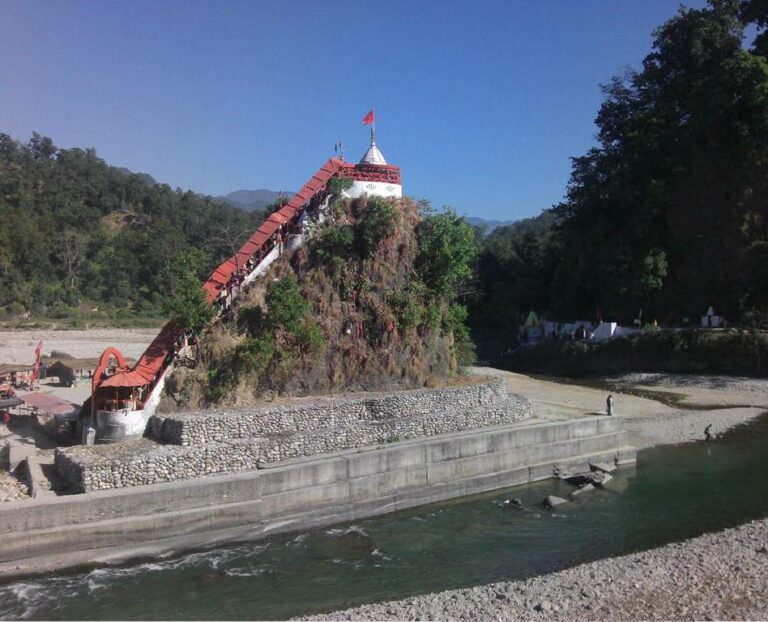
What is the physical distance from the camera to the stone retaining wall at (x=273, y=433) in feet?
50.7

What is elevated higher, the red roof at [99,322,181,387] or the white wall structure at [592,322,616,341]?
the red roof at [99,322,181,387]

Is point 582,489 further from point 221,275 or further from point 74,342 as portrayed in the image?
point 74,342

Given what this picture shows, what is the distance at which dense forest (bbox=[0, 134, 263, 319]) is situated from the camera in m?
61.8

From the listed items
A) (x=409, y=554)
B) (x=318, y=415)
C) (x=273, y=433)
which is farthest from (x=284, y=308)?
(x=409, y=554)

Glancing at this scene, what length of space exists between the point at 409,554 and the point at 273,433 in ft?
17.6

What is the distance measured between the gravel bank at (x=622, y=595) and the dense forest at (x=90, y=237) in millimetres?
37806

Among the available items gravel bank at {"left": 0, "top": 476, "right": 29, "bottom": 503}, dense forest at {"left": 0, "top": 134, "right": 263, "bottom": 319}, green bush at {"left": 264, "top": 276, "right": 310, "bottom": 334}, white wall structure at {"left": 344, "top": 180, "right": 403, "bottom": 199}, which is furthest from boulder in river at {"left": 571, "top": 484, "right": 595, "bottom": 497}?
dense forest at {"left": 0, "top": 134, "right": 263, "bottom": 319}

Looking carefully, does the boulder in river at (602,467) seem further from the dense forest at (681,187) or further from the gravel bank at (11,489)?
the dense forest at (681,187)

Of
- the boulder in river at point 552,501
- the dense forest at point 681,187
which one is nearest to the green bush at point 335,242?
the boulder in river at point 552,501

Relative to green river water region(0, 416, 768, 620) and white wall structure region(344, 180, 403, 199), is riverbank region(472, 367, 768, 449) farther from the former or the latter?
white wall structure region(344, 180, 403, 199)

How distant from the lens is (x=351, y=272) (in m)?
22.2

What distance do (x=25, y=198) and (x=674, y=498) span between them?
7936 centimetres

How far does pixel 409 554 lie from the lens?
14641mm

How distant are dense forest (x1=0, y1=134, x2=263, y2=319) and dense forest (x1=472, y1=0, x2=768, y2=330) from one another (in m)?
28.8
